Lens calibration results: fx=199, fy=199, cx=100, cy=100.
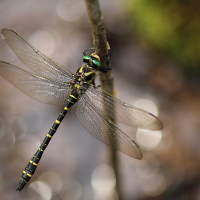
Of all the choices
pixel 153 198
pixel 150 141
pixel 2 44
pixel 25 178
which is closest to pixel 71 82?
pixel 25 178

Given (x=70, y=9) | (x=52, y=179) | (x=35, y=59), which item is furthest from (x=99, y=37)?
(x=70, y=9)

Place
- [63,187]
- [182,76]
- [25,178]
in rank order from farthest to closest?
[182,76], [63,187], [25,178]

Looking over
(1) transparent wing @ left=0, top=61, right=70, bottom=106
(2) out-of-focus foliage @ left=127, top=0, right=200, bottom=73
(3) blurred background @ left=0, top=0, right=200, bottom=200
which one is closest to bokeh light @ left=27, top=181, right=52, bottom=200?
(3) blurred background @ left=0, top=0, right=200, bottom=200

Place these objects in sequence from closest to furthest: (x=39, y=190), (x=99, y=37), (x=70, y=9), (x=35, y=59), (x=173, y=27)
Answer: (x=99, y=37)
(x=35, y=59)
(x=39, y=190)
(x=173, y=27)
(x=70, y=9)

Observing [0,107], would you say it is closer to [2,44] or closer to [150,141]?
[2,44]

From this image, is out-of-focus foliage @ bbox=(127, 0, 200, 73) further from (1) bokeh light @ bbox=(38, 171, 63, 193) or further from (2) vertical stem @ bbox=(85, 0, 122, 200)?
(1) bokeh light @ bbox=(38, 171, 63, 193)

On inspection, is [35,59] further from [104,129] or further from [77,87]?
[104,129]

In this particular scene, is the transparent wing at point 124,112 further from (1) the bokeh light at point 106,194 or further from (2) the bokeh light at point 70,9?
(2) the bokeh light at point 70,9
